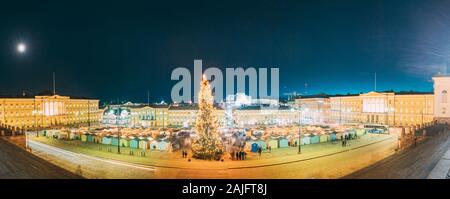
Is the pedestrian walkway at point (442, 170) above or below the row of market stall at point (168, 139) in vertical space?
above

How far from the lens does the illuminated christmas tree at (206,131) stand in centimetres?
1788

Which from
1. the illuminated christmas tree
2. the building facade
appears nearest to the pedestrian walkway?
the illuminated christmas tree

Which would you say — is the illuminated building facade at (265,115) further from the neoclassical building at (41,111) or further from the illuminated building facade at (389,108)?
the neoclassical building at (41,111)

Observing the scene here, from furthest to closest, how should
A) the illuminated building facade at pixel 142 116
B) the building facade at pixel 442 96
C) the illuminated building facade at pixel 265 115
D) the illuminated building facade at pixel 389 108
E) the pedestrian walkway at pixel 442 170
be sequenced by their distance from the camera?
the illuminated building facade at pixel 265 115 → the illuminated building facade at pixel 142 116 → the illuminated building facade at pixel 389 108 → the building facade at pixel 442 96 → the pedestrian walkway at pixel 442 170

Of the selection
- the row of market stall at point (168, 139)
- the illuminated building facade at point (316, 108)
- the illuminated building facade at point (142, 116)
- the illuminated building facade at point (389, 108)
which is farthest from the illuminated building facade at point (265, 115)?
the row of market stall at point (168, 139)

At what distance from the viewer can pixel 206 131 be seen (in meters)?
18.2

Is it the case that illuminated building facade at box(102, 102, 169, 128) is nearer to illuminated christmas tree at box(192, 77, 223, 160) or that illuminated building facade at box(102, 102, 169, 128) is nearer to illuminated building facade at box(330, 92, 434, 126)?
illuminated building facade at box(330, 92, 434, 126)

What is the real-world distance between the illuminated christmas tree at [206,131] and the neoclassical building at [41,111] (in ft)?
144

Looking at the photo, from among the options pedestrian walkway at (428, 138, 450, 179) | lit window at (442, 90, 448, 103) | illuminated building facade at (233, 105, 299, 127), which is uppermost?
lit window at (442, 90, 448, 103)

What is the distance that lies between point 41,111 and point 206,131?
6102 cm

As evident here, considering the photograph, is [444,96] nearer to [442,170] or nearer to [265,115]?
[442,170]

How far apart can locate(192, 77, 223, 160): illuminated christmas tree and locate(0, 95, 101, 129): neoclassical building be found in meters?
43.8

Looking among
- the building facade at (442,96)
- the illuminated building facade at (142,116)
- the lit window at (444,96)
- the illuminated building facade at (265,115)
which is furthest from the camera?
the illuminated building facade at (265,115)

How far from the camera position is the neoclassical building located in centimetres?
5853
